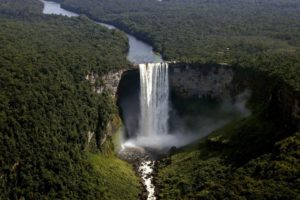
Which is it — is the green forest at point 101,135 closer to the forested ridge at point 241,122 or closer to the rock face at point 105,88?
the forested ridge at point 241,122

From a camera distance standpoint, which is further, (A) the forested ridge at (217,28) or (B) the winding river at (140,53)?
(B) the winding river at (140,53)

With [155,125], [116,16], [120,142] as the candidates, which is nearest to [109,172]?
[120,142]

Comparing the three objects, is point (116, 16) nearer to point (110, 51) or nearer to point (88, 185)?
point (110, 51)

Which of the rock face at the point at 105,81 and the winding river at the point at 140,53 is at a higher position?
the winding river at the point at 140,53

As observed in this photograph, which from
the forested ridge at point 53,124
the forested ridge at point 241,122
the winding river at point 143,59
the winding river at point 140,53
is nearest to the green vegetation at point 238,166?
the forested ridge at point 241,122

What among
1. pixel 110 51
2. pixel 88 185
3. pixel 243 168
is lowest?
pixel 88 185

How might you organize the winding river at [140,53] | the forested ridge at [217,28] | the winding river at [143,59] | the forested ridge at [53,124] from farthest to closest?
the winding river at [140,53] < the forested ridge at [217,28] < the winding river at [143,59] < the forested ridge at [53,124]

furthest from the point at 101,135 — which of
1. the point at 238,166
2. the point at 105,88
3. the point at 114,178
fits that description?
the point at 238,166
